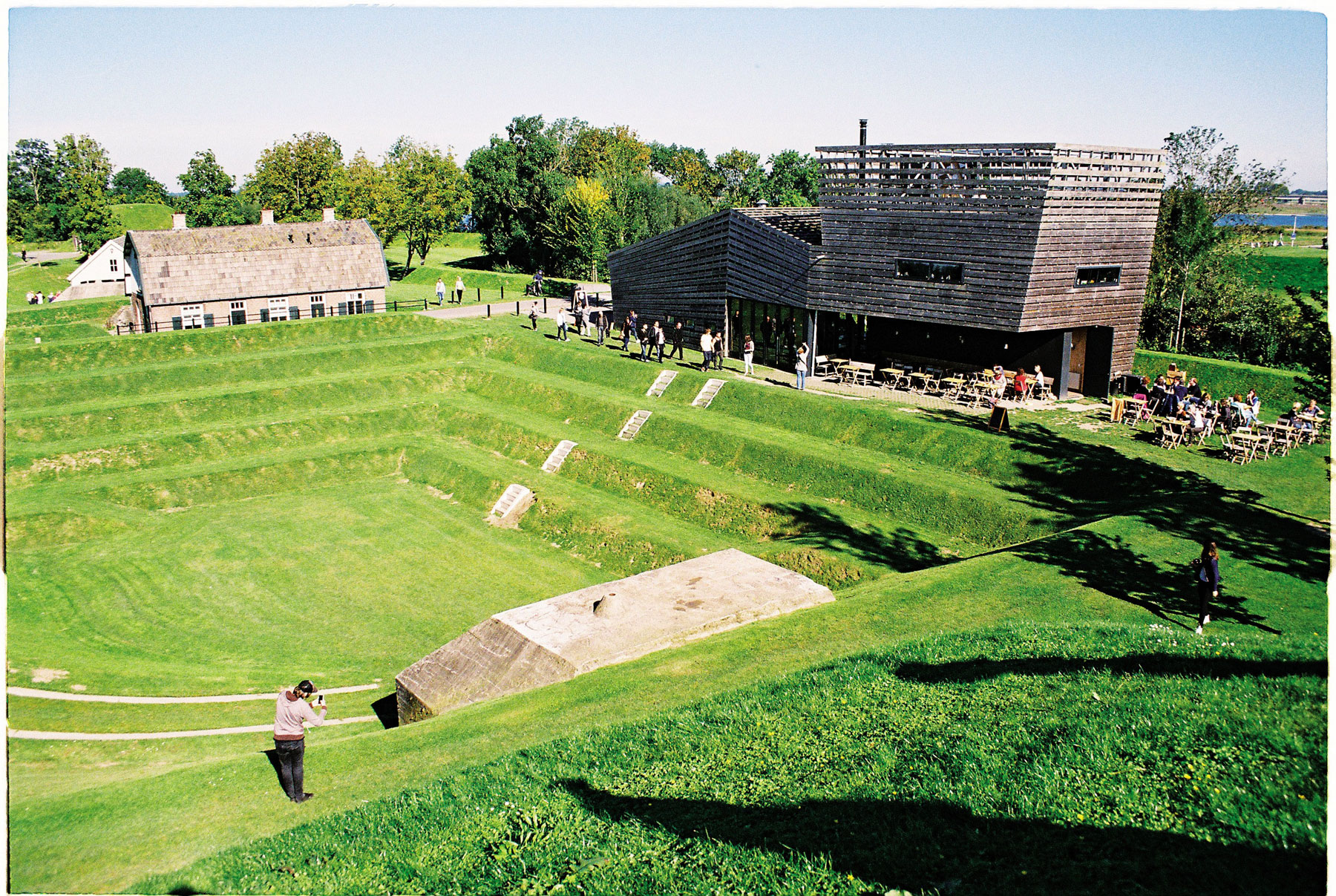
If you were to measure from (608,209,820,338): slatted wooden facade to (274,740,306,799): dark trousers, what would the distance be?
25.8m

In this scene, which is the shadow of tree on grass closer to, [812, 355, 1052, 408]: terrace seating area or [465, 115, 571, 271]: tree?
[812, 355, 1052, 408]: terrace seating area

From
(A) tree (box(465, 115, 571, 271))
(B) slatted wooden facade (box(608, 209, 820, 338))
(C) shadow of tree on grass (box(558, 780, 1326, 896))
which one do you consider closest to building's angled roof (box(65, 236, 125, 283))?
(A) tree (box(465, 115, 571, 271))

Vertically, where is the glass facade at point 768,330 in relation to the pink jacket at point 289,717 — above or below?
above

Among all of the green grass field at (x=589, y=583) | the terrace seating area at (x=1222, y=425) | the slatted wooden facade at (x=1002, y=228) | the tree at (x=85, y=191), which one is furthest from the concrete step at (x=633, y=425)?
the tree at (x=85, y=191)

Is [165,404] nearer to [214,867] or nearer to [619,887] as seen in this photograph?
[214,867]

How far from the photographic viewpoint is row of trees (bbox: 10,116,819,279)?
6850 centimetres

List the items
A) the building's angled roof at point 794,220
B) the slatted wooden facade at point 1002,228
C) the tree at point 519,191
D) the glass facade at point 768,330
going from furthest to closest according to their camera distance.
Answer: the tree at point 519,191
the glass facade at point 768,330
the building's angled roof at point 794,220
the slatted wooden facade at point 1002,228

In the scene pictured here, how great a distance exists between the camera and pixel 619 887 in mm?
8398

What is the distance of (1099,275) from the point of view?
29188 mm

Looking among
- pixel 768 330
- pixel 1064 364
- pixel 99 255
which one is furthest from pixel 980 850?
pixel 99 255

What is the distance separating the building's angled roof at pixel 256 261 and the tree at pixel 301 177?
2172cm

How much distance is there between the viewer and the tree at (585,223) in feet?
213

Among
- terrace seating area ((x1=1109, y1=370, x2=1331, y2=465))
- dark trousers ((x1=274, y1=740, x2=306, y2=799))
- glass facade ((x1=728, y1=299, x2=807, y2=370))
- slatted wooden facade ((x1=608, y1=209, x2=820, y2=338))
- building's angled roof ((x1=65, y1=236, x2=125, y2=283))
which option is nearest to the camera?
dark trousers ((x1=274, y1=740, x2=306, y2=799))

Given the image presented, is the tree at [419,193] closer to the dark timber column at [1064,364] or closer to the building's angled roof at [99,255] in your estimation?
the building's angled roof at [99,255]
